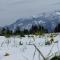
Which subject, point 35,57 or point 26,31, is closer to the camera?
point 35,57

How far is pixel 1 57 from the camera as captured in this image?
4.79 meters

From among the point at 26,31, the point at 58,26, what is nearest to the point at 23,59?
the point at 26,31

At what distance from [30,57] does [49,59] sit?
46 centimetres

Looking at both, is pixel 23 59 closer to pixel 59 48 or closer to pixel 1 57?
pixel 1 57

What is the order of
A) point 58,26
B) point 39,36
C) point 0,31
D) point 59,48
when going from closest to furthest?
point 59,48 < point 39,36 < point 0,31 < point 58,26

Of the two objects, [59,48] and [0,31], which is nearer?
[59,48]

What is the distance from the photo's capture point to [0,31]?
41.5 feet

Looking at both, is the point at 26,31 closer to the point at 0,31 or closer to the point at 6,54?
the point at 0,31

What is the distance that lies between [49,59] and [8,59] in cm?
75

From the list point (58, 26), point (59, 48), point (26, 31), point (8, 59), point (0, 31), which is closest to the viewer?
point (8, 59)

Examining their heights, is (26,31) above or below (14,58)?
below

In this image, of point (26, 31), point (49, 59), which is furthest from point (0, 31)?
point (49, 59)

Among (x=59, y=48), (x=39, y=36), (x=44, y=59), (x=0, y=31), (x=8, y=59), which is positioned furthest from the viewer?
(x=0, y=31)

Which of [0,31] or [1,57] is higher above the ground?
[1,57]
